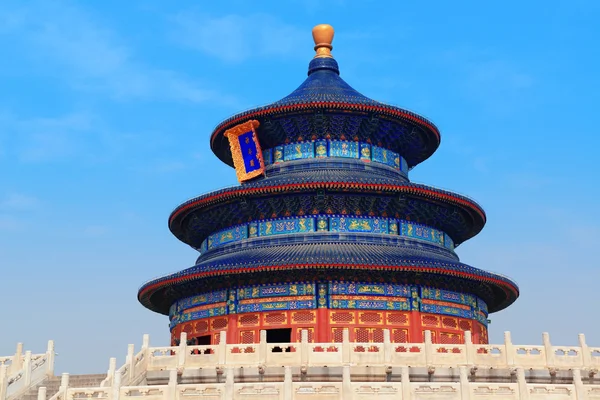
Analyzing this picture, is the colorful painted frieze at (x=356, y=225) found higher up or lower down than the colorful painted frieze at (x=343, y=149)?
A: lower down

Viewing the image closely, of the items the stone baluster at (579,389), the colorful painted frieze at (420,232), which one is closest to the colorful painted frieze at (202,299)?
the colorful painted frieze at (420,232)

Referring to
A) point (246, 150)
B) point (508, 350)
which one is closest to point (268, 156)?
point (246, 150)

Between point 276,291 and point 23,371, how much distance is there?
1234cm

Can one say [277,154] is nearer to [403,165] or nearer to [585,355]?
[403,165]

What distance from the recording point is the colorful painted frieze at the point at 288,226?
38.9m

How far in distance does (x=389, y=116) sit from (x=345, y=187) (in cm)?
645

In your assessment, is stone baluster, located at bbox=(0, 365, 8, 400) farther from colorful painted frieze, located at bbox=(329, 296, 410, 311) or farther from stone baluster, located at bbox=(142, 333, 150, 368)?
colorful painted frieze, located at bbox=(329, 296, 410, 311)

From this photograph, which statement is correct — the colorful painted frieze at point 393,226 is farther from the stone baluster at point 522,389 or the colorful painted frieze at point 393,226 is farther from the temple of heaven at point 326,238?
the stone baluster at point 522,389

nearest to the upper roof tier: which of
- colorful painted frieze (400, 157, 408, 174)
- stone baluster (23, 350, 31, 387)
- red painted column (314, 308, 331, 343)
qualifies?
colorful painted frieze (400, 157, 408, 174)

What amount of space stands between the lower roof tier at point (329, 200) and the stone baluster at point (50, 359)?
40.1ft

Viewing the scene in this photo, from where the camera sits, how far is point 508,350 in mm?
27781

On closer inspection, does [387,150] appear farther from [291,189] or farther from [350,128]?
[291,189]

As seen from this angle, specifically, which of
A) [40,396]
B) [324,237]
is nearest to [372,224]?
[324,237]

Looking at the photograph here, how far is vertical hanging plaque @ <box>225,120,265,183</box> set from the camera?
42500 mm
